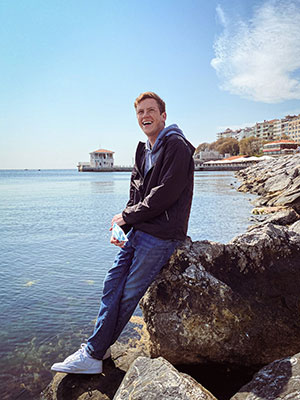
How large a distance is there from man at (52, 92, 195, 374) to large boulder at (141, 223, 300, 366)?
22 centimetres

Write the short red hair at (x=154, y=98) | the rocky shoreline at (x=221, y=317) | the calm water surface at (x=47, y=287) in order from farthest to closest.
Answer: the calm water surface at (x=47, y=287)
the short red hair at (x=154, y=98)
the rocky shoreline at (x=221, y=317)

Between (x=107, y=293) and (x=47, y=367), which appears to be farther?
(x=47, y=367)

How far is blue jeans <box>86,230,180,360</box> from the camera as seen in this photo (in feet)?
10.4

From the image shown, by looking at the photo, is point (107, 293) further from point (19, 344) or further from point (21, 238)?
point (21, 238)

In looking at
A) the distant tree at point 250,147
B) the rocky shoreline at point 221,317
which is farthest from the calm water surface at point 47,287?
the distant tree at point 250,147

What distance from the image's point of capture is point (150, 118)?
339 centimetres

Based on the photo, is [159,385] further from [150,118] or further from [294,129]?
[294,129]

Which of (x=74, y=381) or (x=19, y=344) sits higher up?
(x=74, y=381)

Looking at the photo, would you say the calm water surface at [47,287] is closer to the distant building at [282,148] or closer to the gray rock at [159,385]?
the gray rock at [159,385]

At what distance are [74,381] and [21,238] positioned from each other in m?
8.74

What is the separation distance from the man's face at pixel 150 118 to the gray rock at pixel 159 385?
→ 229cm

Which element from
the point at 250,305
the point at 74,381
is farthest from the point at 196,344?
the point at 74,381

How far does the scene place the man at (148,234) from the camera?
306 centimetres

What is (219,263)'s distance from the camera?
340cm
